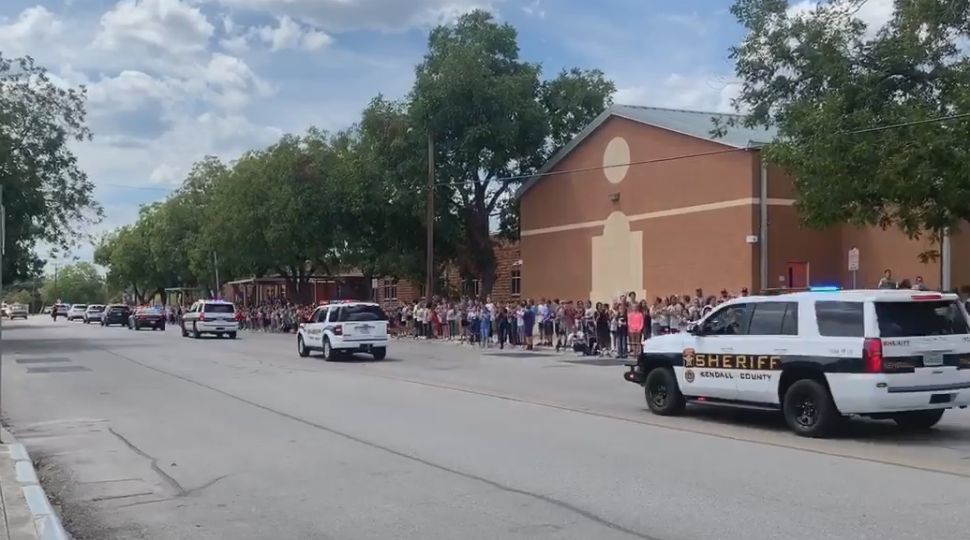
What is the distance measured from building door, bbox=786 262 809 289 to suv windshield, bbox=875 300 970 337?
20.9 meters

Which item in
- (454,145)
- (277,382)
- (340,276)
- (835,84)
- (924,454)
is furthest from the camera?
(340,276)

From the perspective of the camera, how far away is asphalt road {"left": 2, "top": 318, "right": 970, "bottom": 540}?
7.67m

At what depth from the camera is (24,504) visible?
8.34 meters

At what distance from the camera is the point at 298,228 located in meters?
51.1

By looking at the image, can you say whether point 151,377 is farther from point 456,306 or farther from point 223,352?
point 456,306

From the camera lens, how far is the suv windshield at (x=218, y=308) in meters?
43.5

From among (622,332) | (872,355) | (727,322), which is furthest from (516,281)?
(872,355)

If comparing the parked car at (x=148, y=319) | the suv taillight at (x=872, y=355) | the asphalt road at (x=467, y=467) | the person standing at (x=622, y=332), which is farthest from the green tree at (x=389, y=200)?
the suv taillight at (x=872, y=355)

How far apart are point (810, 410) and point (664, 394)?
2568 mm

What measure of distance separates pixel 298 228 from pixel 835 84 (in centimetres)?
3229

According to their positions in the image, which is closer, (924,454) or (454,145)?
(924,454)

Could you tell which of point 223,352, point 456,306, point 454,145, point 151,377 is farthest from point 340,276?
point 151,377

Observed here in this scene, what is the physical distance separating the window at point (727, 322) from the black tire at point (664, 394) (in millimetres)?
932

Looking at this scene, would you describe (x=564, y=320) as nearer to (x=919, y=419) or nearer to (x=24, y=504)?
(x=919, y=419)
